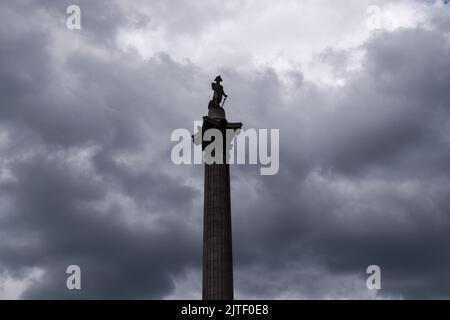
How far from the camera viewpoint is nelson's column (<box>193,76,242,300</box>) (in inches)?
2068

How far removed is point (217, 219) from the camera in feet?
180

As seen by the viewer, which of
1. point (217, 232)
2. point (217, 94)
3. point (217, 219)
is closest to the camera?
point (217, 232)

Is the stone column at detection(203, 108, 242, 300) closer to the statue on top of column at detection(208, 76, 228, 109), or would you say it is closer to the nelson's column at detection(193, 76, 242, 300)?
the nelson's column at detection(193, 76, 242, 300)

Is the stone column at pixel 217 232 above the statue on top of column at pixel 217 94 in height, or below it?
below

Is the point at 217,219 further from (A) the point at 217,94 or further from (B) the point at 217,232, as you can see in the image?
(A) the point at 217,94

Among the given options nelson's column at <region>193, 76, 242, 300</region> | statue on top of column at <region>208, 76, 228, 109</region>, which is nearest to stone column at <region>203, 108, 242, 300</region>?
nelson's column at <region>193, 76, 242, 300</region>

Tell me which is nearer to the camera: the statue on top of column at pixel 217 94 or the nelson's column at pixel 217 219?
the nelson's column at pixel 217 219

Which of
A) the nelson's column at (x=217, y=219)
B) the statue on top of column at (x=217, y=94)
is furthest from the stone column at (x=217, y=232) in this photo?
the statue on top of column at (x=217, y=94)

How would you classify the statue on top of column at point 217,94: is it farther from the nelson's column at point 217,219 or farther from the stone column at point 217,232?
the stone column at point 217,232

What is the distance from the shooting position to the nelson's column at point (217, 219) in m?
52.5

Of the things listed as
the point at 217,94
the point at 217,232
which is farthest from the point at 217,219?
the point at 217,94
